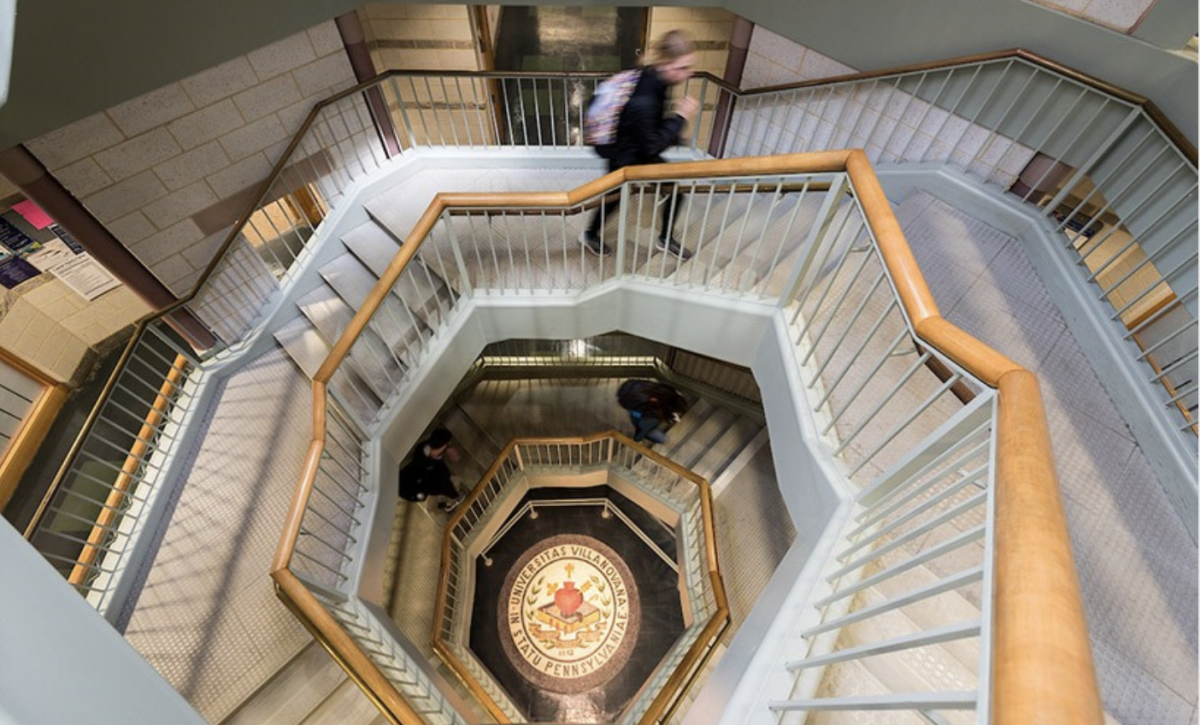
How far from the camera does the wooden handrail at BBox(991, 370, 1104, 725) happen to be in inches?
32.7

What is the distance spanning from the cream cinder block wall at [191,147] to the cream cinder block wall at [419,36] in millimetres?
1744

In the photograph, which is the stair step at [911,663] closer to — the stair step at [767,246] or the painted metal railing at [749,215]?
the painted metal railing at [749,215]

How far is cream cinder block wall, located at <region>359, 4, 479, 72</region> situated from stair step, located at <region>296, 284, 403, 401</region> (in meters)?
2.98

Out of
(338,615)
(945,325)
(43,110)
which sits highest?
(43,110)

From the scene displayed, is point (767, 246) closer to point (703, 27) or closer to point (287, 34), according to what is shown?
point (287, 34)

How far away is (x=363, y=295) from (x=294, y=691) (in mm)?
2990

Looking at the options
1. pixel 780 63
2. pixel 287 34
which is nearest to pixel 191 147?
pixel 287 34

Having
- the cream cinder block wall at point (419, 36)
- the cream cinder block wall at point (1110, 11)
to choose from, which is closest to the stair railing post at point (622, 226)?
the cream cinder block wall at point (1110, 11)

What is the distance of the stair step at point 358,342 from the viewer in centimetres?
397

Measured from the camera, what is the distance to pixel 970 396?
246 cm

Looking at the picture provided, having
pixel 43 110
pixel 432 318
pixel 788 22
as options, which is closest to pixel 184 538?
pixel 432 318

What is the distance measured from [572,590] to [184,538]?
4477 millimetres

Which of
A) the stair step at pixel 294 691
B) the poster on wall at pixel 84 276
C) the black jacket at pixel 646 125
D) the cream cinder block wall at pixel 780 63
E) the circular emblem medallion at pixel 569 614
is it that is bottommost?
the stair step at pixel 294 691

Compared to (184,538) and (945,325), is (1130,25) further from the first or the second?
(184,538)
